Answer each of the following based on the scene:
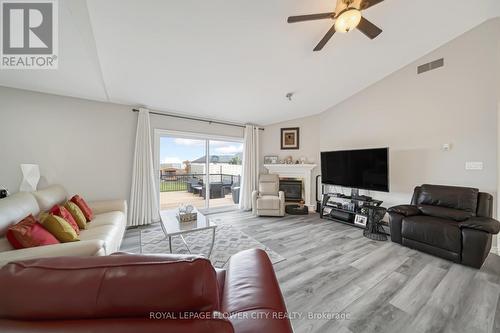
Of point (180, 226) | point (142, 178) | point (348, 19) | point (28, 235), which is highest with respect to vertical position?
point (348, 19)

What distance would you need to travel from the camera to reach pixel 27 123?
291 cm

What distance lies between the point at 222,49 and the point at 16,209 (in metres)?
2.77

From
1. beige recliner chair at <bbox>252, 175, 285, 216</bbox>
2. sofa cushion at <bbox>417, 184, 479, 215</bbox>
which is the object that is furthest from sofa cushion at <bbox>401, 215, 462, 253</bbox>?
beige recliner chair at <bbox>252, 175, 285, 216</bbox>

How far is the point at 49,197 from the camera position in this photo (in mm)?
2465

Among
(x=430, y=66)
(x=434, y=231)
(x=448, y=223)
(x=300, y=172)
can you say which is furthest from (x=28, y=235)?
(x=430, y=66)

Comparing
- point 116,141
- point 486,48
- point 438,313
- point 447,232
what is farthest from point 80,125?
point 486,48

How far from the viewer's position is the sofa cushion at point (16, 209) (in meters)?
1.57

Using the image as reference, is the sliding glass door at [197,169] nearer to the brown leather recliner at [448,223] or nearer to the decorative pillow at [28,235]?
the decorative pillow at [28,235]

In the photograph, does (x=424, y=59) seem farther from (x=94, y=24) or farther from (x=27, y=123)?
(x=27, y=123)

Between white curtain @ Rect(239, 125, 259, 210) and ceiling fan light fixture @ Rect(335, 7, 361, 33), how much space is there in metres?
3.40

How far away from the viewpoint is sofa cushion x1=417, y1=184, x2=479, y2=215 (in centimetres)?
262

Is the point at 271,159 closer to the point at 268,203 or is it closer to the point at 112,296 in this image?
the point at 268,203

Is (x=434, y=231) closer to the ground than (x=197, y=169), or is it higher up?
closer to the ground

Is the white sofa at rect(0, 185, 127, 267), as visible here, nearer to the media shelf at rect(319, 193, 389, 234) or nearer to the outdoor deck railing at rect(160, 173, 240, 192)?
the outdoor deck railing at rect(160, 173, 240, 192)
